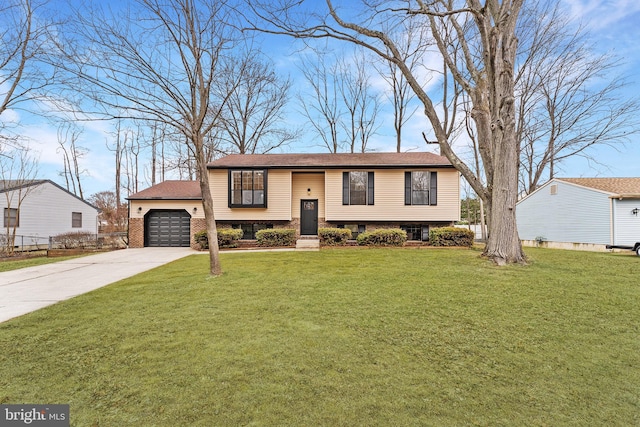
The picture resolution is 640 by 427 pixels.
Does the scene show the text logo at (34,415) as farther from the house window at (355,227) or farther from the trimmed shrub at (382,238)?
the house window at (355,227)

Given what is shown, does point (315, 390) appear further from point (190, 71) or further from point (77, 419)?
point (190, 71)

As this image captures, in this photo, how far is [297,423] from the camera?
1.82 metres

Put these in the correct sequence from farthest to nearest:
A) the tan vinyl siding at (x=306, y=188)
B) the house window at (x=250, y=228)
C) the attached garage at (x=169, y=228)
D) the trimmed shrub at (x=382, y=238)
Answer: the attached garage at (x=169, y=228) → the tan vinyl siding at (x=306, y=188) → the house window at (x=250, y=228) → the trimmed shrub at (x=382, y=238)

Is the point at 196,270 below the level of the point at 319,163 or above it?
below

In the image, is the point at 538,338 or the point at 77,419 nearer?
the point at 77,419

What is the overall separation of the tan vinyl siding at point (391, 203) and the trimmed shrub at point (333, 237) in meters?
1.51

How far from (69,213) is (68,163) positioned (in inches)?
361

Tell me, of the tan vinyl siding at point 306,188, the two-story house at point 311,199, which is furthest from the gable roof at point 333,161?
the tan vinyl siding at point 306,188

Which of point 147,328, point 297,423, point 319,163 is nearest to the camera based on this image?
point 297,423

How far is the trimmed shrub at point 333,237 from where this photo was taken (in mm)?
12773

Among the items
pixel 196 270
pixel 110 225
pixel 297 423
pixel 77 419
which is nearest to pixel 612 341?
pixel 297 423

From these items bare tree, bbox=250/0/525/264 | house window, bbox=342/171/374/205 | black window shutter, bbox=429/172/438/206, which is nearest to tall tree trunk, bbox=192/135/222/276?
bare tree, bbox=250/0/525/264

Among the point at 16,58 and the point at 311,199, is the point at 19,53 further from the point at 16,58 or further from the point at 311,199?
the point at 311,199

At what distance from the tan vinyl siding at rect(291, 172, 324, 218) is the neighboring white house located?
15187 mm
